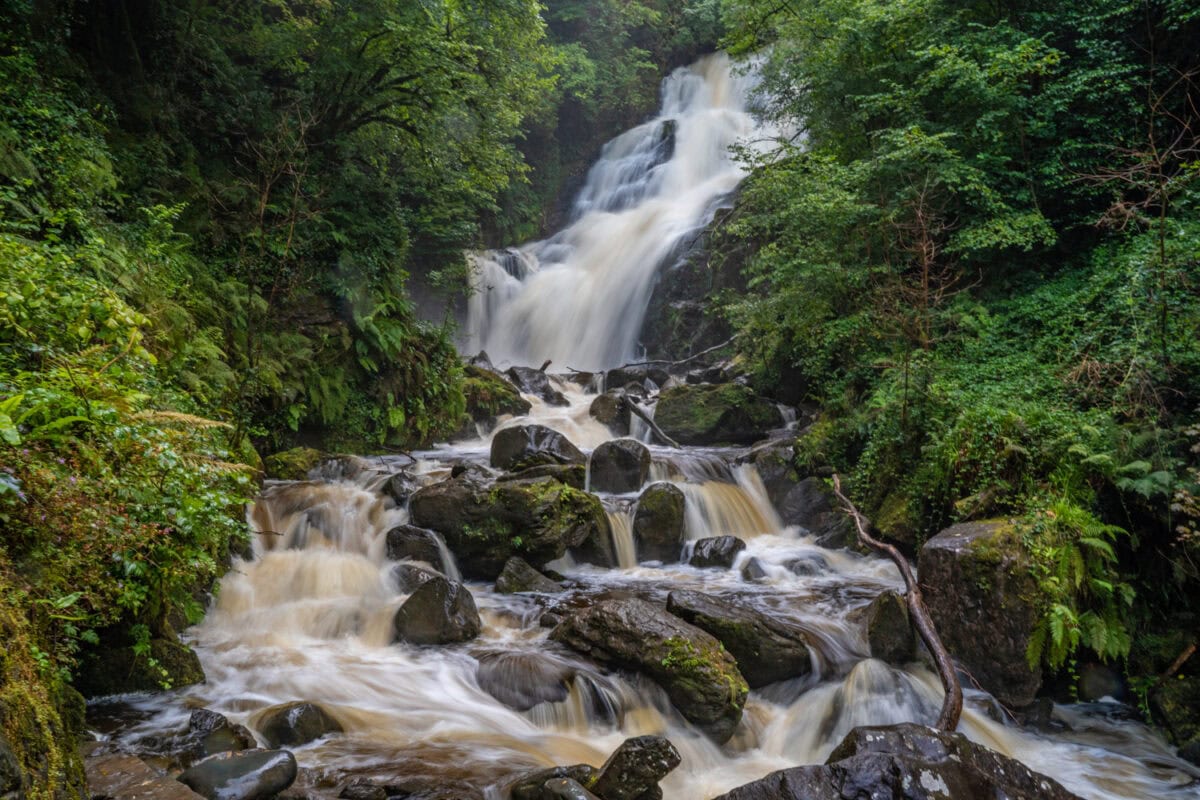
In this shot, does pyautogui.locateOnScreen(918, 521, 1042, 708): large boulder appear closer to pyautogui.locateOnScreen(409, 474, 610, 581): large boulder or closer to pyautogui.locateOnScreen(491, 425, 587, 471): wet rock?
pyautogui.locateOnScreen(409, 474, 610, 581): large boulder

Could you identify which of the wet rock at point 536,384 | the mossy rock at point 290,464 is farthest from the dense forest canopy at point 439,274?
the wet rock at point 536,384

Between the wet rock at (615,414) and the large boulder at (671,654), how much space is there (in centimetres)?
836

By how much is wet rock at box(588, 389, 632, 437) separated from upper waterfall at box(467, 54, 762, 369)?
6315mm

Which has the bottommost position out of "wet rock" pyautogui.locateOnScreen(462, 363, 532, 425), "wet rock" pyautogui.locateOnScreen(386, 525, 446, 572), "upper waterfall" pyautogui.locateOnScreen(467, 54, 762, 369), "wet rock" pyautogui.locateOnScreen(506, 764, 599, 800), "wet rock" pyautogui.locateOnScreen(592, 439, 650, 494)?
"wet rock" pyautogui.locateOnScreen(506, 764, 599, 800)

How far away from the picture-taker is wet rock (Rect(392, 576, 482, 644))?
650 cm

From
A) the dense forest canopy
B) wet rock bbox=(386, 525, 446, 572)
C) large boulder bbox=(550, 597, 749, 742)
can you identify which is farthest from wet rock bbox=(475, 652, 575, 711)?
the dense forest canopy

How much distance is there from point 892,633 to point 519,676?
3.67 m

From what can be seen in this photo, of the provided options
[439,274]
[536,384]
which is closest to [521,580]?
[536,384]

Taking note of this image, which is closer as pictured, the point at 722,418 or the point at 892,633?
the point at 892,633

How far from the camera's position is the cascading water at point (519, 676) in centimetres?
487

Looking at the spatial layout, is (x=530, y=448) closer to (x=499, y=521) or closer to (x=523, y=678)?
(x=499, y=521)

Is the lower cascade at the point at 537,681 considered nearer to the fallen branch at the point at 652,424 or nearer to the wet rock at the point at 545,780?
the wet rock at the point at 545,780

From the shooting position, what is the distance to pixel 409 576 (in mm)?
7539

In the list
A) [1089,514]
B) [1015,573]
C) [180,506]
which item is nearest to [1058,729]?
[1015,573]
